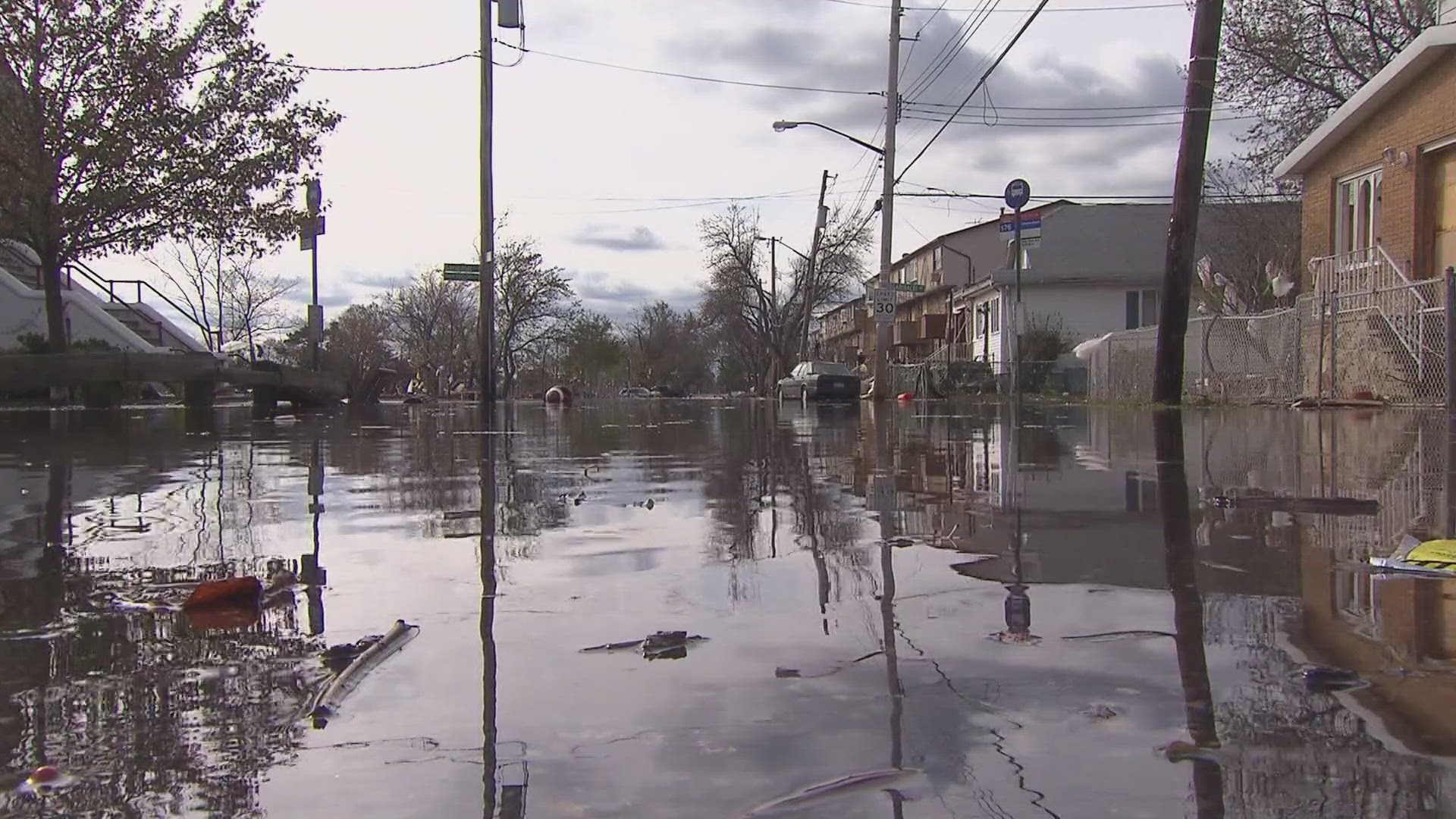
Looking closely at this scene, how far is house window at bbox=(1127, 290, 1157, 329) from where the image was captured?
5169 centimetres

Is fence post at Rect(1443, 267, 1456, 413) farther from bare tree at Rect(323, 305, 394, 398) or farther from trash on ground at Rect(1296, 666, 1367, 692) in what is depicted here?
bare tree at Rect(323, 305, 394, 398)

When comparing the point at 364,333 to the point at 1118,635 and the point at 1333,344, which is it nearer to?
the point at 1333,344

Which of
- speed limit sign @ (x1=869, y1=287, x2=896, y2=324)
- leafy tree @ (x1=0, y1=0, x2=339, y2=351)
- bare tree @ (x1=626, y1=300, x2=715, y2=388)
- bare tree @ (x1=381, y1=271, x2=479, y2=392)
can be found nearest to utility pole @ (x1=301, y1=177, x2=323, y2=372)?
leafy tree @ (x1=0, y1=0, x2=339, y2=351)

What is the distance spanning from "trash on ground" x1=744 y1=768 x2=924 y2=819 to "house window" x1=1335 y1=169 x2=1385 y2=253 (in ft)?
69.7

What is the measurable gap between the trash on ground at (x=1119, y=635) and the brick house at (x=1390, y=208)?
15151 millimetres

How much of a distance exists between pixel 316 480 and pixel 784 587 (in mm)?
5472

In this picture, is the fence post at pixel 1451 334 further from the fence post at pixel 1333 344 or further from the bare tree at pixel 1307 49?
the bare tree at pixel 1307 49

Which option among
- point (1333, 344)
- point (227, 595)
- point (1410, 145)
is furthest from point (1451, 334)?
point (227, 595)

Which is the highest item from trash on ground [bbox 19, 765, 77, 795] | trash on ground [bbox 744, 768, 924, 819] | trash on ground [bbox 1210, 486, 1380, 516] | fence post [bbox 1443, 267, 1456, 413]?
fence post [bbox 1443, 267, 1456, 413]

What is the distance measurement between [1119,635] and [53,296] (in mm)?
24186

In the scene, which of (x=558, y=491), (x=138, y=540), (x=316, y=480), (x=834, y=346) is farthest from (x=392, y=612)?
(x=834, y=346)

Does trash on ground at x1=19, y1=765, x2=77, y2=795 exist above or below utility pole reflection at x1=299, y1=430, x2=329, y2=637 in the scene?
below

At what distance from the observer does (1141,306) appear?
51844 millimetres

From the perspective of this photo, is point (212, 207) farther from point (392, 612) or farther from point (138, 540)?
point (392, 612)
